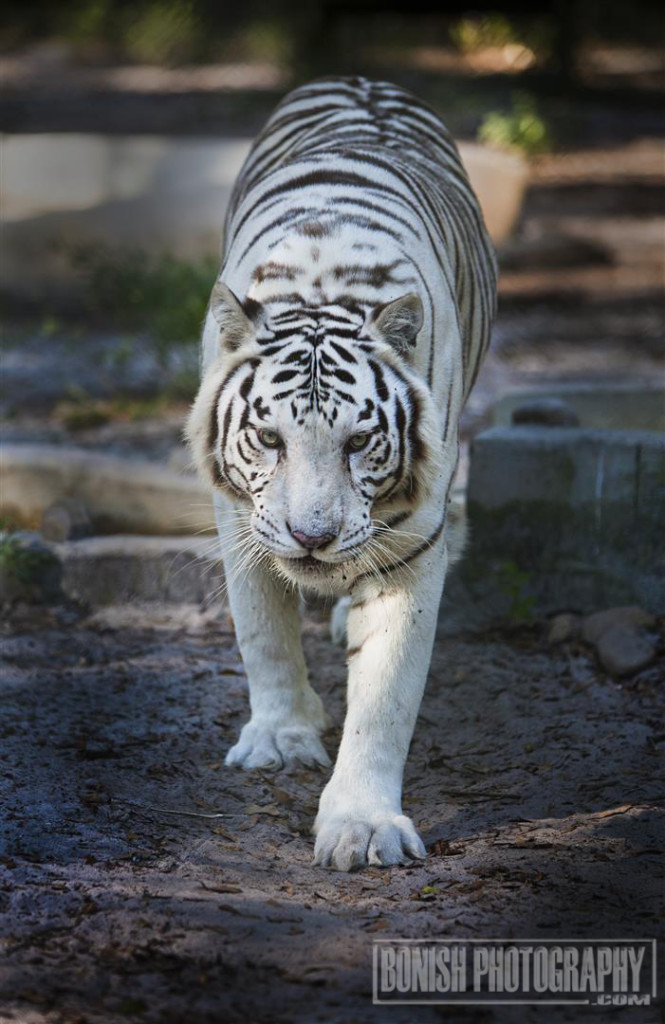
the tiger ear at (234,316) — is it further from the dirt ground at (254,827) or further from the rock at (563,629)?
the rock at (563,629)

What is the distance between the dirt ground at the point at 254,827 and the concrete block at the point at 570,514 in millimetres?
217

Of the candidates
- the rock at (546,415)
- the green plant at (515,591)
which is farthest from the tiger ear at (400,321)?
the rock at (546,415)

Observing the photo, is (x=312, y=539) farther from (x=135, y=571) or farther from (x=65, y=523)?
(x=65, y=523)

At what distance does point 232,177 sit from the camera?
9102mm

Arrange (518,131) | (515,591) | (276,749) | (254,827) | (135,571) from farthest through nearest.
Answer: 1. (518,131)
2. (135,571)
3. (515,591)
4. (276,749)
5. (254,827)

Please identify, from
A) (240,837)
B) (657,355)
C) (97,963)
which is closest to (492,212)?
(657,355)

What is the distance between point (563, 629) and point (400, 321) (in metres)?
1.69

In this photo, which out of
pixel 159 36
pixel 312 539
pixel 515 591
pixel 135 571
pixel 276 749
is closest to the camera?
pixel 312 539

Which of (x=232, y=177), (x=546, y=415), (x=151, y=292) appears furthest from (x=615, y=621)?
(x=232, y=177)

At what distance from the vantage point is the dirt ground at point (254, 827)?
243cm

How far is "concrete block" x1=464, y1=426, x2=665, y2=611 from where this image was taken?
14.6 ft

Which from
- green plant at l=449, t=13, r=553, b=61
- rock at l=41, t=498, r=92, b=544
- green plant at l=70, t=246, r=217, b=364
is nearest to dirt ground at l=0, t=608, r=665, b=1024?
rock at l=41, t=498, r=92, b=544

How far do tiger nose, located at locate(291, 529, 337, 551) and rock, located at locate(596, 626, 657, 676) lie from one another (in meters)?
1.55

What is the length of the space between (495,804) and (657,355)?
5.06m
